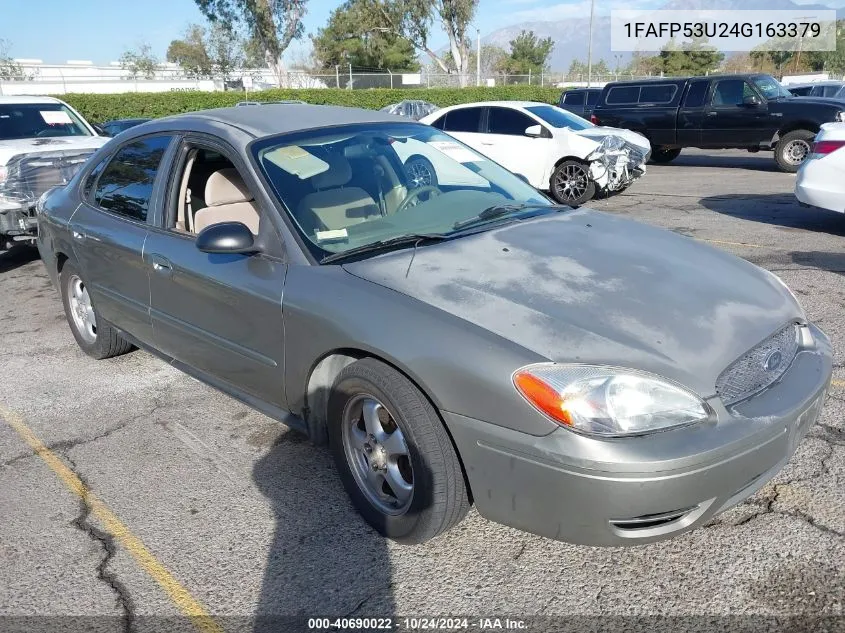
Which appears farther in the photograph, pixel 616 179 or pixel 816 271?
pixel 616 179

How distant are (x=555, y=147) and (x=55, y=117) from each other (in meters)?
7.02

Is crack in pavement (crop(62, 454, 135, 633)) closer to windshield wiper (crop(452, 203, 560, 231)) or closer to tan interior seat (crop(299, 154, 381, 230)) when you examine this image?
tan interior seat (crop(299, 154, 381, 230))

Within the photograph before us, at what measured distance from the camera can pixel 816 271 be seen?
20.9 feet

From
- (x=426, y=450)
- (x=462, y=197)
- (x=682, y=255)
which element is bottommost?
(x=426, y=450)

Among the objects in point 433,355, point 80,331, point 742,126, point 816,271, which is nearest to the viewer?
point 433,355

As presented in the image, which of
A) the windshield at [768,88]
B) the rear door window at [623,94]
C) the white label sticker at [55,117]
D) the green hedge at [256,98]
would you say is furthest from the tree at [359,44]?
the white label sticker at [55,117]

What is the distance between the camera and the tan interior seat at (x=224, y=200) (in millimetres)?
3879

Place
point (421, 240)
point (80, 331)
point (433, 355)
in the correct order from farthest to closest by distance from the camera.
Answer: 1. point (80, 331)
2. point (421, 240)
3. point (433, 355)

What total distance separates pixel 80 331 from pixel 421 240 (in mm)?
3157

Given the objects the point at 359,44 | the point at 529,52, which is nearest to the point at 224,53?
the point at 359,44

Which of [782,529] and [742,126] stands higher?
[742,126]

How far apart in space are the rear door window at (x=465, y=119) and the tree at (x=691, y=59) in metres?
52.3

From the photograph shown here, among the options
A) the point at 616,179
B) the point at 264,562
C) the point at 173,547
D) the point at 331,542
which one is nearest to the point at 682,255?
the point at 331,542

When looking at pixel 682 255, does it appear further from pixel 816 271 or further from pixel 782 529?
pixel 816 271
